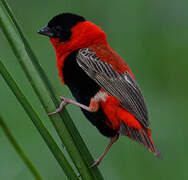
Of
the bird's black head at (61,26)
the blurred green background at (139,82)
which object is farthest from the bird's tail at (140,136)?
the bird's black head at (61,26)

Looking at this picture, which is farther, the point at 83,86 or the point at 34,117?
the point at 83,86

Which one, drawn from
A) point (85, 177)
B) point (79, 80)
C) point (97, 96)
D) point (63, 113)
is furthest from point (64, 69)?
point (85, 177)

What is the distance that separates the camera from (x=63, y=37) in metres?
3.39

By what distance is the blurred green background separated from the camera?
128 inches

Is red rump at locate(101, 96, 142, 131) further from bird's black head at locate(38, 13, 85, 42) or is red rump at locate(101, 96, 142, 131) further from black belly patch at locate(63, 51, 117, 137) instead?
bird's black head at locate(38, 13, 85, 42)

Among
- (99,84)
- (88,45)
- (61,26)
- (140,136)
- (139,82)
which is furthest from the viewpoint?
(139,82)

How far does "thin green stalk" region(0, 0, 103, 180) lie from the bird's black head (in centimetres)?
135

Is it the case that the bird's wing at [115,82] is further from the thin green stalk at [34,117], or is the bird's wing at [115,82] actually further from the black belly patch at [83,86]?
the thin green stalk at [34,117]

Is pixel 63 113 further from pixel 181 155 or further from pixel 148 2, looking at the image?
pixel 148 2

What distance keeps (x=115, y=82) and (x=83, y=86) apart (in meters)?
0.24

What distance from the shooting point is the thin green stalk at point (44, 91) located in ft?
6.17

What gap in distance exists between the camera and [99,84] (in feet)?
10.00

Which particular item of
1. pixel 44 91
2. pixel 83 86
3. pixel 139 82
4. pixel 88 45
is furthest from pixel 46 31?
pixel 44 91

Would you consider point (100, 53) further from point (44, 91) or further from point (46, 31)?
point (44, 91)
